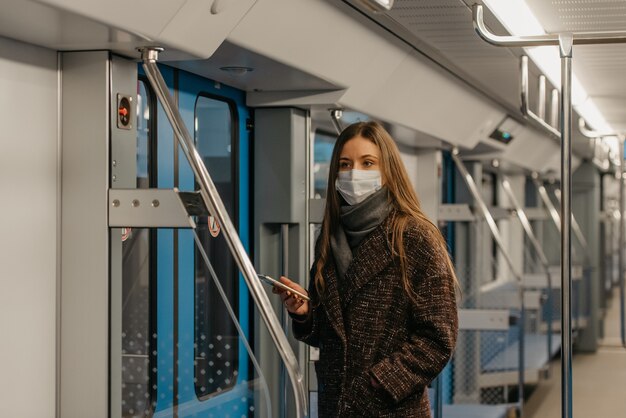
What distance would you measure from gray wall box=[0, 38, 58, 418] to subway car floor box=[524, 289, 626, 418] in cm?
629

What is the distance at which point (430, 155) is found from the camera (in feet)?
20.9

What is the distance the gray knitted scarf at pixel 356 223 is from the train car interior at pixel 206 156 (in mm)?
281

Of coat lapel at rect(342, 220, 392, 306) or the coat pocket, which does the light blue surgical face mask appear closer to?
coat lapel at rect(342, 220, 392, 306)

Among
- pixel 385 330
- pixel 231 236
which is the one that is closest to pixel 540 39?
pixel 385 330

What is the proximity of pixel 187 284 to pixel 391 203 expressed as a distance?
3.75 ft

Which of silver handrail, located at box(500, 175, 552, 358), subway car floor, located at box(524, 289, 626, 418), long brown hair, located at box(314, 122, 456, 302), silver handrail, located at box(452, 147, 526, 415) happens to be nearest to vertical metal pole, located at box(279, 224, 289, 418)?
long brown hair, located at box(314, 122, 456, 302)

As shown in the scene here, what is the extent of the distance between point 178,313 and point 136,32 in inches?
57.4

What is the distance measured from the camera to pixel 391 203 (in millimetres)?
2793

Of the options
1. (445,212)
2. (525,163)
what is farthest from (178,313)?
(525,163)

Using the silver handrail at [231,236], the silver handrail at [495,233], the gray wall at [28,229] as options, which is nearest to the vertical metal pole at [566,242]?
the silver handrail at [231,236]

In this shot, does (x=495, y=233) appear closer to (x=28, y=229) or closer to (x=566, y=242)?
(x=566, y=242)

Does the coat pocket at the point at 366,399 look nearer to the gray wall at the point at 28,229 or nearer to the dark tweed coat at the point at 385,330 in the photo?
the dark tweed coat at the point at 385,330

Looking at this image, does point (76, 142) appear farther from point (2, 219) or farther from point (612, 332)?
point (612, 332)

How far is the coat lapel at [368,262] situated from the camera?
8.86 ft
